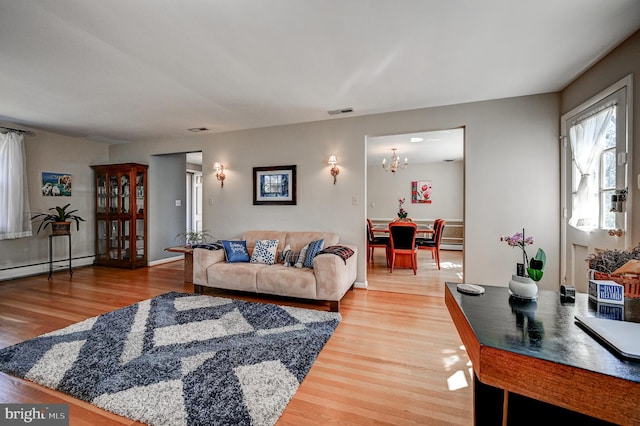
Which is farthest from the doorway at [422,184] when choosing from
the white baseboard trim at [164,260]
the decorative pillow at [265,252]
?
the white baseboard trim at [164,260]

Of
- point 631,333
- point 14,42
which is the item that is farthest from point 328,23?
point 14,42

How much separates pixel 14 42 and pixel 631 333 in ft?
12.6

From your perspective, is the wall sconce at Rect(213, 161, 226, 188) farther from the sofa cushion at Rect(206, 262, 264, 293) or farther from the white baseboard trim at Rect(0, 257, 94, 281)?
the white baseboard trim at Rect(0, 257, 94, 281)

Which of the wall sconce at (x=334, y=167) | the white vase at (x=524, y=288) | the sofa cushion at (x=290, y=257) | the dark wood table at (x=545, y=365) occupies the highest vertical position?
the wall sconce at (x=334, y=167)

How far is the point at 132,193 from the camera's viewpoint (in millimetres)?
5016

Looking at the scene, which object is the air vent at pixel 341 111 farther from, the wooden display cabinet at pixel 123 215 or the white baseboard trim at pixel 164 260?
the white baseboard trim at pixel 164 260

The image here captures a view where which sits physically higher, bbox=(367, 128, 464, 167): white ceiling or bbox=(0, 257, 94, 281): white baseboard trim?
bbox=(367, 128, 464, 167): white ceiling

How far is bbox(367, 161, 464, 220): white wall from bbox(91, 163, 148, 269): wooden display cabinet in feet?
18.8

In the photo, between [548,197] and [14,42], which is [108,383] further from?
[548,197]

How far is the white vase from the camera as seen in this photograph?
120 cm

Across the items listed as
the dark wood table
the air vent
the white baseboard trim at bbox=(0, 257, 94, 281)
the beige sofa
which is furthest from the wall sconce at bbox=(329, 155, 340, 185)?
the white baseboard trim at bbox=(0, 257, 94, 281)

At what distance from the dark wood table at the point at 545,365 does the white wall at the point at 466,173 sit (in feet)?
7.44

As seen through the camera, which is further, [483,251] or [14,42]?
[483,251]

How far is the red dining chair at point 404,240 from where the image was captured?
4.68m
